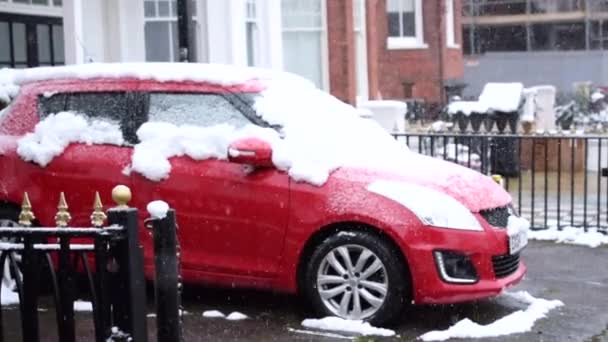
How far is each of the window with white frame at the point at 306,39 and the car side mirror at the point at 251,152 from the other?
30.3ft

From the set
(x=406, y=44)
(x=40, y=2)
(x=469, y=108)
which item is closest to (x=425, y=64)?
(x=406, y=44)

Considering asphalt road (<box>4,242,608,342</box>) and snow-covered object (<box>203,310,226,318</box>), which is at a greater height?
snow-covered object (<box>203,310,226,318</box>)

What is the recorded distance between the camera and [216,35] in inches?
506

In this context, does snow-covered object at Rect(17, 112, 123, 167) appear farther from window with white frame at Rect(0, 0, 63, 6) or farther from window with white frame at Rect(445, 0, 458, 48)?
window with white frame at Rect(445, 0, 458, 48)

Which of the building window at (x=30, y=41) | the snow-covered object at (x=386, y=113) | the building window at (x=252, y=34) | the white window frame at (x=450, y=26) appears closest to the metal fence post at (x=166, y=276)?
the building window at (x=252, y=34)

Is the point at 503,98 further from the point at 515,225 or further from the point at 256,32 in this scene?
the point at 515,225

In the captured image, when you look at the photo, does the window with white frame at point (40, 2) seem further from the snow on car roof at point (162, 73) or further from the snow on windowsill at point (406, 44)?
the snow on windowsill at point (406, 44)

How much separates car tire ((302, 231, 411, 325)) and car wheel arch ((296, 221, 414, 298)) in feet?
0.06

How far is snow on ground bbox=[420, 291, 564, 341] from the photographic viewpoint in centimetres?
632

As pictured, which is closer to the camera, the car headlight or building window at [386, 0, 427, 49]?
the car headlight

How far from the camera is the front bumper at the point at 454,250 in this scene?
20.9 ft

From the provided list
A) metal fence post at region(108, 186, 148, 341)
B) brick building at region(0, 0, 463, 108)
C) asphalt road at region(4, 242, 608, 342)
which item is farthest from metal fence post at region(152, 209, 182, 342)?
brick building at region(0, 0, 463, 108)

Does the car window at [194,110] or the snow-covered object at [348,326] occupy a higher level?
the car window at [194,110]

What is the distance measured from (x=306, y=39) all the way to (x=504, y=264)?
1004cm
